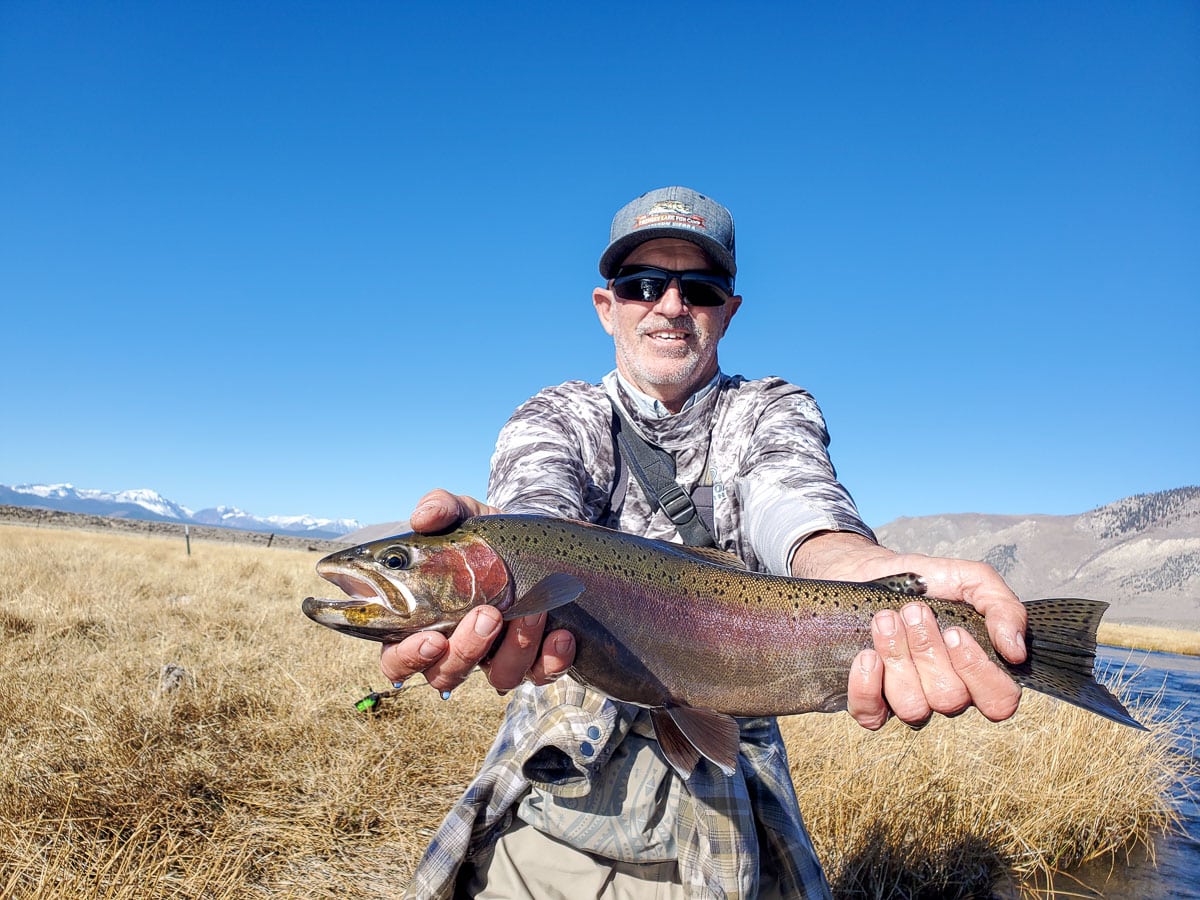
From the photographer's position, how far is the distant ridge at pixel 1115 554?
6819 cm

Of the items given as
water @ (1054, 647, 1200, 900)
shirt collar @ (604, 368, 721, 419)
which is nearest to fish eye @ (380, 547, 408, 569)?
shirt collar @ (604, 368, 721, 419)

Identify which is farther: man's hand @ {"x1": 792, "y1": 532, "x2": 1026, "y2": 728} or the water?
the water

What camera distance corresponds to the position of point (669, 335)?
3.91m

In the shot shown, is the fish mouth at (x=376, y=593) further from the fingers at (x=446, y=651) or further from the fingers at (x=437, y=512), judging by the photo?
the fingers at (x=437, y=512)

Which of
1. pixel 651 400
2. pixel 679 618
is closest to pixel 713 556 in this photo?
pixel 679 618

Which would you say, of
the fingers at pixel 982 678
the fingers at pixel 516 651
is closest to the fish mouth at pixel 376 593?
the fingers at pixel 516 651

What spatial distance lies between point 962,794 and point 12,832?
5.83 metres

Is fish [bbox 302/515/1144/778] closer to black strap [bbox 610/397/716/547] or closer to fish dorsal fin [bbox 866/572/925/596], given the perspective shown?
fish dorsal fin [bbox 866/572/925/596]

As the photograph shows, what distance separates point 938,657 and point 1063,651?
18.5 inches

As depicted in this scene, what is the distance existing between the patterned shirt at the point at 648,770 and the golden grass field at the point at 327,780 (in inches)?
57.4

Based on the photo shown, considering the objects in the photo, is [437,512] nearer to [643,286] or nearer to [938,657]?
[938,657]

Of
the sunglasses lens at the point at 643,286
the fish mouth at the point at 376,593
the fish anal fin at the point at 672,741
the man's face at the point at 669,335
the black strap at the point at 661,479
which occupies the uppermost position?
the sunglasses lens at the point at 643,286

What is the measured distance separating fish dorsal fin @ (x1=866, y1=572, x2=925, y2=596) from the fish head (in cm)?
131

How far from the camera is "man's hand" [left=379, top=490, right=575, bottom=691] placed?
2314mm
